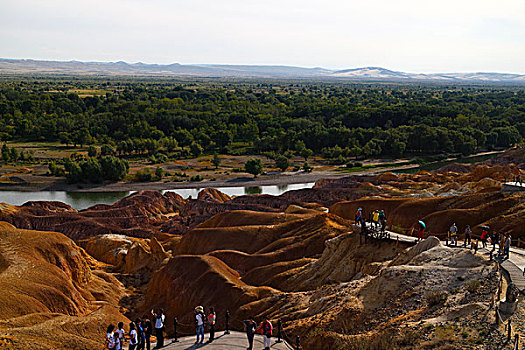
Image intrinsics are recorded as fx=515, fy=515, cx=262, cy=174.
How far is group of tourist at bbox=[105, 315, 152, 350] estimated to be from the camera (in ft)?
60.6

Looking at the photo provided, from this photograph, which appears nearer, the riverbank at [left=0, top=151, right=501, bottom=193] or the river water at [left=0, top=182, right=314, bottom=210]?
the river water at [left=0, top=182, right=314, bottom=210]

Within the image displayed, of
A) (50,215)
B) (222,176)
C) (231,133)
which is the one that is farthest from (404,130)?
(50,215)

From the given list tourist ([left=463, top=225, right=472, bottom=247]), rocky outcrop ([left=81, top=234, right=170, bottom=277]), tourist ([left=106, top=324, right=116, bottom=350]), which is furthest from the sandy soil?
tourist ([left=106, top=324, right=116, bottom=350])

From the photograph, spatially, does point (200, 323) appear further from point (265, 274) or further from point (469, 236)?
point (265, 274)

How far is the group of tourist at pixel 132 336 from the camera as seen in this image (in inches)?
727

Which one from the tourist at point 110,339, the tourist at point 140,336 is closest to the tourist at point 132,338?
the tourist at point 140,336

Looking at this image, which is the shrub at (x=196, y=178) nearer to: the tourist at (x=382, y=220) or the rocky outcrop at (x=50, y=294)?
the rocky outcrop at (x=50, y=294)

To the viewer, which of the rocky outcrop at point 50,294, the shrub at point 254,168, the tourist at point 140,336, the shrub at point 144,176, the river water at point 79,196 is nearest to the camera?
the tourist at point 140,336

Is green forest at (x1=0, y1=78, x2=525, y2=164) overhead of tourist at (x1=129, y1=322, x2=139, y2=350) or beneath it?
beneath

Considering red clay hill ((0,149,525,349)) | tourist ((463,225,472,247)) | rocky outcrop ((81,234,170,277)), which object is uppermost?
tourist ((463,225,472,247))

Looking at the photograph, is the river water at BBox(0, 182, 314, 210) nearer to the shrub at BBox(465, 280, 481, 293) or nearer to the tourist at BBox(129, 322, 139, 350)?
the tourist at BBox(129, 322, 139, 350)

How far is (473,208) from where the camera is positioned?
1607 inches

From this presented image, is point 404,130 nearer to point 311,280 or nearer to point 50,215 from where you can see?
point 50,215

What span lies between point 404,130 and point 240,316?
11316 centimetres
